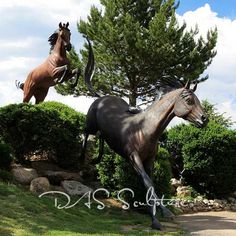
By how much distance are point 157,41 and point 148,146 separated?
1780 cm

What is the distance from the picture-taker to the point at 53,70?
13.7m

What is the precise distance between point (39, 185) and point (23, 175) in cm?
62

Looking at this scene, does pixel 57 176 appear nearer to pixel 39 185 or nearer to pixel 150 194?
pixel 39 185

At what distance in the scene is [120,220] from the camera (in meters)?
A: 8.71

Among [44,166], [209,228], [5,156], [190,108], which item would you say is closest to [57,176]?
[44,166]

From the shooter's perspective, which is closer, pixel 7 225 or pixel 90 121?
pixel 7 225

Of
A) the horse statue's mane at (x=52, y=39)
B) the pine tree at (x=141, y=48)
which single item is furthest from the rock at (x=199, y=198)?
the pine tree at (x=141, y=48)

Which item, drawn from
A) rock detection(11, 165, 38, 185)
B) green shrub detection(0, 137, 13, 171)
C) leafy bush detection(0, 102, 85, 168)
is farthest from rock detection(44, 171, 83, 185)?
green shrub detection(0, 137, 13, 171)

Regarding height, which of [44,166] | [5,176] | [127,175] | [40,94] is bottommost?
[5,176]

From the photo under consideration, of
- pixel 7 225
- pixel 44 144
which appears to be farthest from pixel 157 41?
pixel 7 225

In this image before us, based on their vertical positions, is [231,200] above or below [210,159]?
below

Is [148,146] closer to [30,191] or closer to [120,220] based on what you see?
[120,220]

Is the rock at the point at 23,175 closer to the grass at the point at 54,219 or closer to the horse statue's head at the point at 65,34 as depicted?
the grass at the point at 54,219

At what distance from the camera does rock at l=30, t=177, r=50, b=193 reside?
962 centimetres
